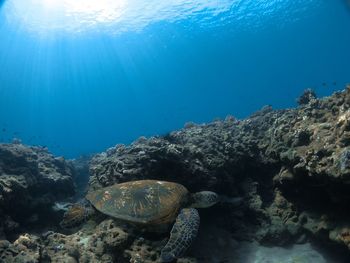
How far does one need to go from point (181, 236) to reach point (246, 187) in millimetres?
3494

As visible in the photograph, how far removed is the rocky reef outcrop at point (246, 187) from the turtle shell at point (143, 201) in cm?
33

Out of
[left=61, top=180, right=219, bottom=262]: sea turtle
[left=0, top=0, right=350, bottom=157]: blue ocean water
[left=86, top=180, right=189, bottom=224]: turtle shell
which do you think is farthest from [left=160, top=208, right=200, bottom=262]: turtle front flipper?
[left=0, top=0, right=350, bottom=157]: blue ocean water

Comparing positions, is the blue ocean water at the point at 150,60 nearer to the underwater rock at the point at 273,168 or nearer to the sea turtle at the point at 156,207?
the underwater rock at the point at 273,168

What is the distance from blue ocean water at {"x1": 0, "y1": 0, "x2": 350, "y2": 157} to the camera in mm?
44359

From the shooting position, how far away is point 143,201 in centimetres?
589

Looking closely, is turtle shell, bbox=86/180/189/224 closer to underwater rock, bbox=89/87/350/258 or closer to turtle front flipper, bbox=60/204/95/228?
turtle front flipper, bbox=60/204/95/228

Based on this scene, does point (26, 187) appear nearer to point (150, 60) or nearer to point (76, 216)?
point (76, 216)

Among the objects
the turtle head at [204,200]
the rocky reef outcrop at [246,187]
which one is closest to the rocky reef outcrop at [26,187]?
the rocky reef outcrop at [246,187]

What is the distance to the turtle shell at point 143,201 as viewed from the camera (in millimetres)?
5719

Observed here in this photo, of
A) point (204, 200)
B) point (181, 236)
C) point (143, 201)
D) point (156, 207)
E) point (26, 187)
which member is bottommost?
point (181, 236)

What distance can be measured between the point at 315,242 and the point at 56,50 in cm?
6382

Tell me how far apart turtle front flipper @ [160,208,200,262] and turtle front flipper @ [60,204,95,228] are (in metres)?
2.15

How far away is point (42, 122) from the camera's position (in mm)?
125750

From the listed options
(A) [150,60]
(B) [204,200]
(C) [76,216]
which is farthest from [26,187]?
(A) [150,60]
